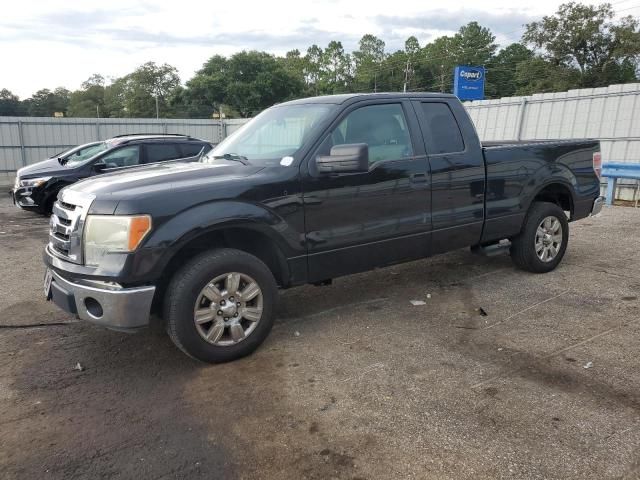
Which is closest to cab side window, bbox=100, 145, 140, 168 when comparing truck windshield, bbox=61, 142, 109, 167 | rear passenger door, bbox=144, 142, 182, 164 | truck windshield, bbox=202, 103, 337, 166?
rear passenger door, bbox=144, 142, 182, 164

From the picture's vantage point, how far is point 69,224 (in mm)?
3707

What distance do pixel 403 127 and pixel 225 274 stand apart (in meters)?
2.12

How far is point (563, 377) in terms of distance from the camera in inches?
139

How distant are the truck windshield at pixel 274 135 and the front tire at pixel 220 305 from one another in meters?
0.91

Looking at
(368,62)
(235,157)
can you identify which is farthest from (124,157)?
(368,62)

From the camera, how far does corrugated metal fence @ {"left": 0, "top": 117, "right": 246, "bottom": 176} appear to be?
18234 millimetres

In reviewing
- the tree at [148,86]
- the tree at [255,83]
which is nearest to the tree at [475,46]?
the tree at [255,83]

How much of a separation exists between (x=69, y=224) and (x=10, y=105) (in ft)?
309

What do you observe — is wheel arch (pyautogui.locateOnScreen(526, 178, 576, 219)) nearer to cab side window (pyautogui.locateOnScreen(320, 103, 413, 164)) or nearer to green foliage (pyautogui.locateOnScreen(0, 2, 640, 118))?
cab side window (pyautogui.locateOnScreen(320, 103, 413, 164))

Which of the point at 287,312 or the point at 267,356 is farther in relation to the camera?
the point at 287,312

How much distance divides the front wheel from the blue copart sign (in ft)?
84.5

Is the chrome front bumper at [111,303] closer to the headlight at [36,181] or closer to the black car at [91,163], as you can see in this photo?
the black car at [91,163]

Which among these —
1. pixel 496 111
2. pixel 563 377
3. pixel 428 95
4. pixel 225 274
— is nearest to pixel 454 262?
pixel 428 95

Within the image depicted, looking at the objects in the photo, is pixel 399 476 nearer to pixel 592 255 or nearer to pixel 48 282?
pixel 48 282
